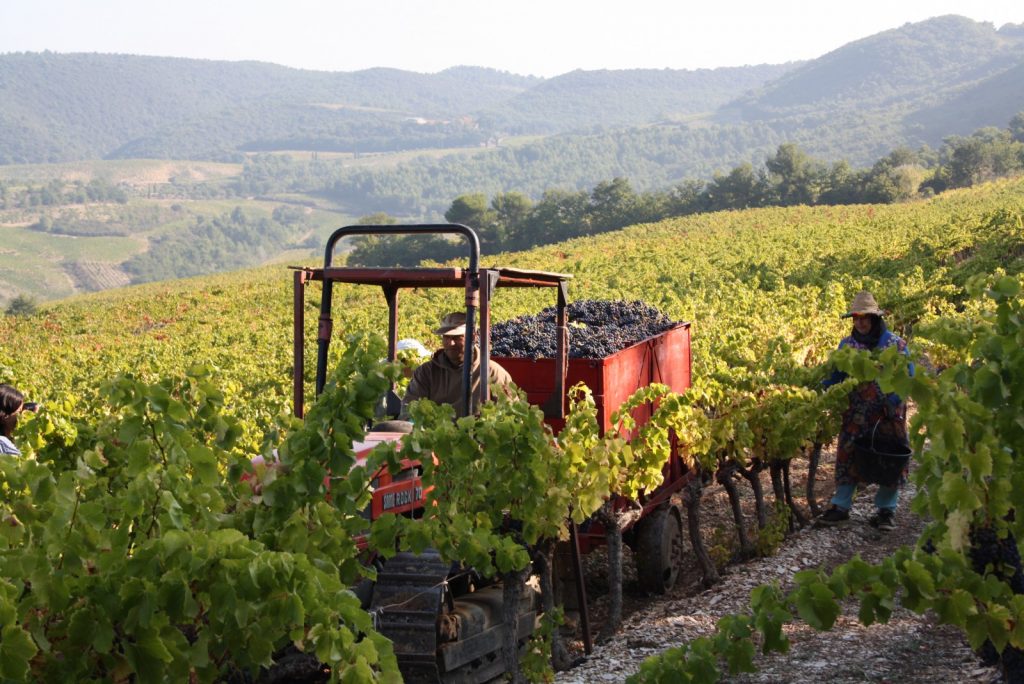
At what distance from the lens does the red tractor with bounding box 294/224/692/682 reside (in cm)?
518

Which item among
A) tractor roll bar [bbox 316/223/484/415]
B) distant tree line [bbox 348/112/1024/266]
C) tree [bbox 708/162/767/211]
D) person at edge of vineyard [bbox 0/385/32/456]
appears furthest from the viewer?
tree [bbox 708/162/767/211]

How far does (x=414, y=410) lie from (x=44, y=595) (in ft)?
6.58

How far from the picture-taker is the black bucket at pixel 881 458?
819 cm

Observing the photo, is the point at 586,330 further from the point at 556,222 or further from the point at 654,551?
the point at 556,222

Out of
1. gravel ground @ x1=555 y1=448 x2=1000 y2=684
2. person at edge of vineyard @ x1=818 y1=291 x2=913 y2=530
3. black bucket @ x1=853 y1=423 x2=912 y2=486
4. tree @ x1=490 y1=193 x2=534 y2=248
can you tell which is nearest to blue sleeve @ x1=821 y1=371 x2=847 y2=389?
person at edge of vineyard @ x1=818 y1=291 x2=913 y2=530

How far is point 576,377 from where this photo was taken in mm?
7195

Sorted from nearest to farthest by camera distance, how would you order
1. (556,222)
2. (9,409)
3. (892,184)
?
(9,409) → (892,184) → (556,222)

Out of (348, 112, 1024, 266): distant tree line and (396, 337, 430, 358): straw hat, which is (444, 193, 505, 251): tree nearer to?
(348, 112, 1024, 266): distant tree line

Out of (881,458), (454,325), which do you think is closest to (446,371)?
(454,325)

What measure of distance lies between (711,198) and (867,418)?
7267 centimetres

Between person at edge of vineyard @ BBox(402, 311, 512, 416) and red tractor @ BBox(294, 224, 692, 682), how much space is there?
31 cm

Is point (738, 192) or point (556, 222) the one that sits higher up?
point (738, 192)

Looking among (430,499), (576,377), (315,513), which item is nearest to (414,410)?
(430,499)

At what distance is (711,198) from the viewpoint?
3125 inches
